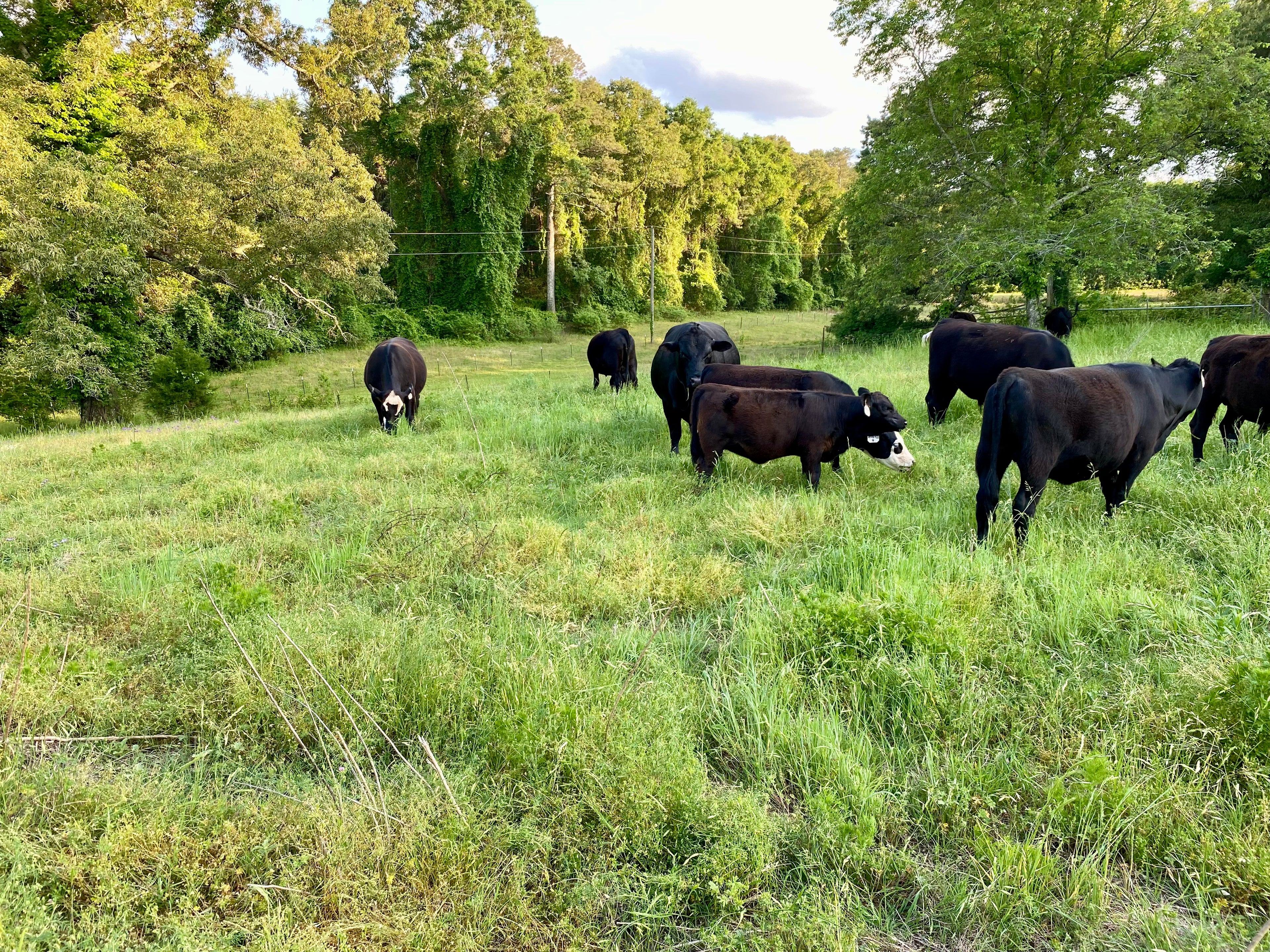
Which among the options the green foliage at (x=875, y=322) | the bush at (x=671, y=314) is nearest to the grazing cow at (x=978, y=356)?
the green foliage at (x=875, y=322)

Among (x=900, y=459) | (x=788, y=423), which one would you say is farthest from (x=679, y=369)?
(x=900, y=459)

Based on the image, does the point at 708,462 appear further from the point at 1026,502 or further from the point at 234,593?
the point at 234,593

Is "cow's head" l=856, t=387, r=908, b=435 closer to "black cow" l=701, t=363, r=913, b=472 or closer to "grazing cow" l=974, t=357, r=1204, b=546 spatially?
"black cow" l=701, t=363, r=913, b=472

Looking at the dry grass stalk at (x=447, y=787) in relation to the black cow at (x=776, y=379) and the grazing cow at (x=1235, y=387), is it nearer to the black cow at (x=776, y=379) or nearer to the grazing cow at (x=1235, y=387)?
the black cow at (x=776, y=379)

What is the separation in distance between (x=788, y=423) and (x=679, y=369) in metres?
2.98

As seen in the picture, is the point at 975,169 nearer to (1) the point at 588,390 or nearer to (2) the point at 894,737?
(1) the point at 588,390

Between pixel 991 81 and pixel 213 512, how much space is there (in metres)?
22.9

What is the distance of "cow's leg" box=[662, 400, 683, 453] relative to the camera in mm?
8812

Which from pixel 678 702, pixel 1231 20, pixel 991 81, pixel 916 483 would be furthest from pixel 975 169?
pixel 678 702

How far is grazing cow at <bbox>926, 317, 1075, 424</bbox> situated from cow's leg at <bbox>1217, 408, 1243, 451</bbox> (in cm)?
170

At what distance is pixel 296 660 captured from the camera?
333cm

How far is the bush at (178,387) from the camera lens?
19344 millimetres

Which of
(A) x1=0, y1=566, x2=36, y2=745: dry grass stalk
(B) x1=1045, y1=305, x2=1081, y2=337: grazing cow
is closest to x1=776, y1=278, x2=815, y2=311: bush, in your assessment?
(B) x1=1045, y1=305, x2=1081, y2=337: grazing cow

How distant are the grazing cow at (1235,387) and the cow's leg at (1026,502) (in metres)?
2.98
